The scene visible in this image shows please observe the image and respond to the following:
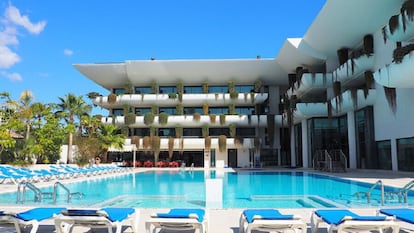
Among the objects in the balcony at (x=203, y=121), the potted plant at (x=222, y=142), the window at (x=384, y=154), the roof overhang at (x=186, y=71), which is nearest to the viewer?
the window at (x=384, y=154)

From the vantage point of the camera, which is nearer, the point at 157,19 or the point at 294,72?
the point at 157,19

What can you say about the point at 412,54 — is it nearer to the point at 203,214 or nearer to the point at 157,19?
the point at 157,19

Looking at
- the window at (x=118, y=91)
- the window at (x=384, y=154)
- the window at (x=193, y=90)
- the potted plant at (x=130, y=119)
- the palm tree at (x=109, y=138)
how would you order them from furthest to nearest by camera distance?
the window at (x=118, y=91)
the window at (x=193, y=90)
the potted plant at (x=130, y=119)
the palm tree at (x=109, y=138)
the window at (x=384, y=154)

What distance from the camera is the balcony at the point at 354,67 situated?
2255 cm

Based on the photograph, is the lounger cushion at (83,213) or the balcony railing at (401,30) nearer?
the lounger cushion at (83,213)

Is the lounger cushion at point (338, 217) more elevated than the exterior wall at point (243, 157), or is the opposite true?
the exterior wall at point (243, 157)

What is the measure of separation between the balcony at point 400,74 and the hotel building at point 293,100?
5cm

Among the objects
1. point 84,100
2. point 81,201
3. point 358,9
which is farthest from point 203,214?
point 84,100

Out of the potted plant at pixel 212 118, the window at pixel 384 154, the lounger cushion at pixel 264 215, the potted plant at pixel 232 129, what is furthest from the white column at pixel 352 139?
the lounger cushion at pixel 264 215

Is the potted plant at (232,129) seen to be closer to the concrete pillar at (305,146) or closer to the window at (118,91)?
the concrete pillar at (305,146)

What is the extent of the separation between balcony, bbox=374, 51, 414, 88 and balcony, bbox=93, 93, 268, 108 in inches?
743

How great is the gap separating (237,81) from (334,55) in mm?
12682

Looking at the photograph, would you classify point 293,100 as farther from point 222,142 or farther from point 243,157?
point 243,157

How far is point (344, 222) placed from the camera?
493 cm
